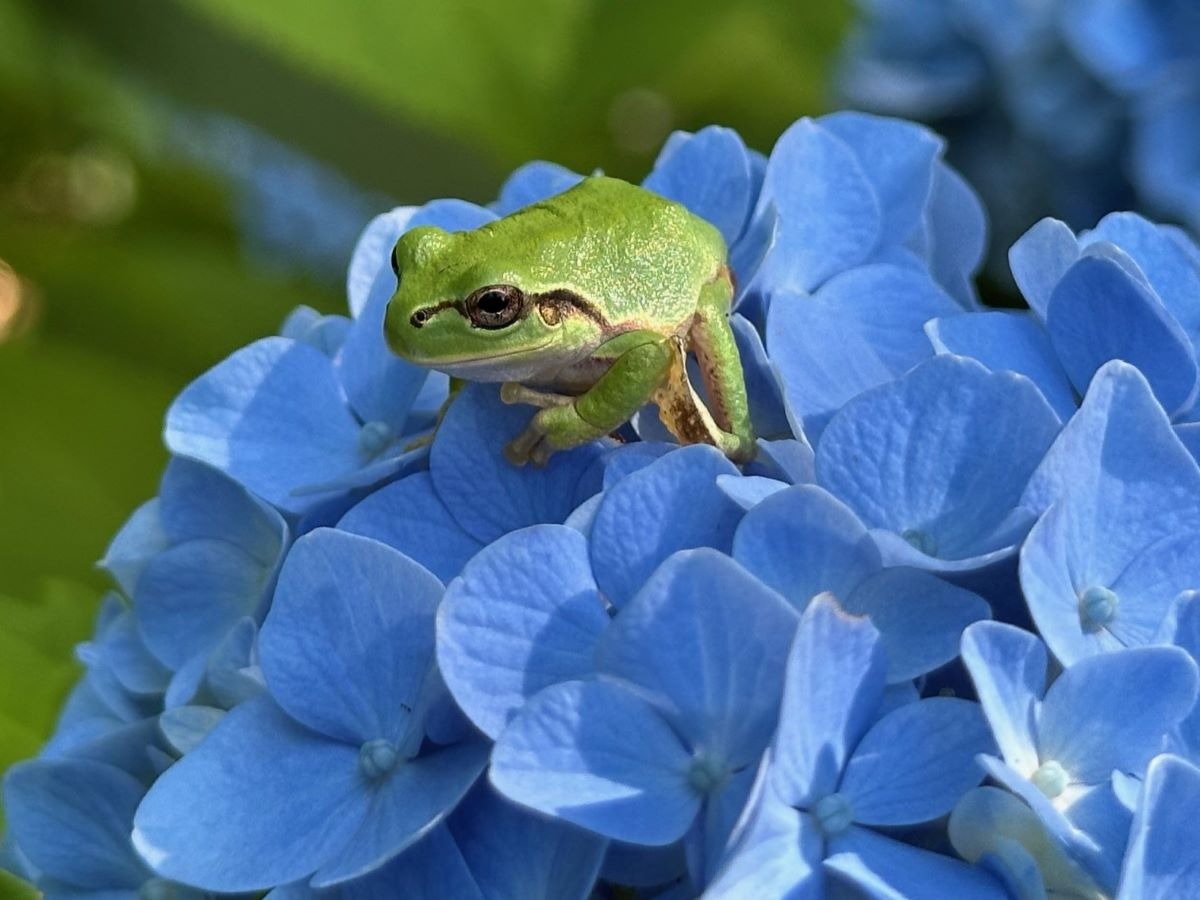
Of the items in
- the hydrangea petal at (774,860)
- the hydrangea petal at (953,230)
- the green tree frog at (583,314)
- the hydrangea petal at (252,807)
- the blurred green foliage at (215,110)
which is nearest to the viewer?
the hydrangea petal at (774,860)

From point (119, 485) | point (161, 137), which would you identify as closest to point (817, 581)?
point (119, 485)

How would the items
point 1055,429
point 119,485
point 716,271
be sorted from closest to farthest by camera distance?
point 1055,429 < point 716,271 < point 119,485

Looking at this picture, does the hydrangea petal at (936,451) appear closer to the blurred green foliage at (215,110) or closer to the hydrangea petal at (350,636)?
the hydrangea petal at (350,636)

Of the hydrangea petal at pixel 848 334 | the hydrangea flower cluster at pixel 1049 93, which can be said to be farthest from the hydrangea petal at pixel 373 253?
the hydrangea flower cluster at pixel 1049 93

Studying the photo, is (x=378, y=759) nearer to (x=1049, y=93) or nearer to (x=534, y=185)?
(x=534, y=185)

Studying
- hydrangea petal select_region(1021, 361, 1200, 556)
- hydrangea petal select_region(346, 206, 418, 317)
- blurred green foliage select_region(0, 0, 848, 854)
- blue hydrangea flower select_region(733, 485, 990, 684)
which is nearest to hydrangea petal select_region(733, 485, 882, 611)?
blue hydrangea flower select_region(733, 485, 990, 684)

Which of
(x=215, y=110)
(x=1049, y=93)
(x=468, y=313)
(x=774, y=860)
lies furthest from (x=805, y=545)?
(x=215, y=110)

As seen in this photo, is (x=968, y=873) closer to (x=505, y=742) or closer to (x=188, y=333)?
(x=505, y=742)

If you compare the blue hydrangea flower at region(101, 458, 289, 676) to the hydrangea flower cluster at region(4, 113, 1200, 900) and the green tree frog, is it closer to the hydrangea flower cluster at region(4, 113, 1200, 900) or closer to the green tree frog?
the hydrangea flower cluster at region(4, 113, 1200, 900)
